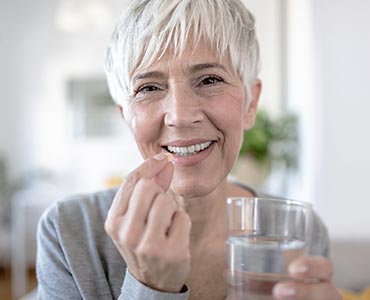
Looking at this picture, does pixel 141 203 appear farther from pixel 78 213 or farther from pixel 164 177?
pixel 78 213

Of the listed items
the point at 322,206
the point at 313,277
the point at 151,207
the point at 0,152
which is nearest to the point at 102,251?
the point at 151,207

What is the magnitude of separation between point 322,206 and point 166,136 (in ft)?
5.08

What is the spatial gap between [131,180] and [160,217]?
76 mm

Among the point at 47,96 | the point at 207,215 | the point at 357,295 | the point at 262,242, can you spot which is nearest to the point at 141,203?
the point at 262,242

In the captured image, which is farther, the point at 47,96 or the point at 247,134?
the point at 47,96

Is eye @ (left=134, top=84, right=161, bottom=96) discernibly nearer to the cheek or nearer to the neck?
the cheek

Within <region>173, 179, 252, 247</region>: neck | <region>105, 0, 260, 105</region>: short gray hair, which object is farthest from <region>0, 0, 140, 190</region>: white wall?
<region>105, 0, 260, 105</region>: short gray hair

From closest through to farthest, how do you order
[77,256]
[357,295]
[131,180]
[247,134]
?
[131,180]
[77,256]
[357,295]
[247,134]

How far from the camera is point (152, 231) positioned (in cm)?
60

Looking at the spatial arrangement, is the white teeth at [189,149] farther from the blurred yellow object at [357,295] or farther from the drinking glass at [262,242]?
the blurred yellow object at [357,295]

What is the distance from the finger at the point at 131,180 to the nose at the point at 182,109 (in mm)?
181

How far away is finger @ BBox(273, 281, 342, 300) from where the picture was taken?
21.1 inches

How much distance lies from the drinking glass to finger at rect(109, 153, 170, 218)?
0.11 m

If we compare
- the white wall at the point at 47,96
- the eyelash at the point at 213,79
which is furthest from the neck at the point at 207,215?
the white wall at the point at 47,96
